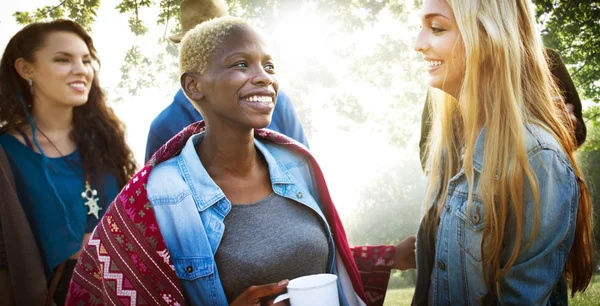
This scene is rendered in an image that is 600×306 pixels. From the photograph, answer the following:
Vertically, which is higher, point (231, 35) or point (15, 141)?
point (231, 35)

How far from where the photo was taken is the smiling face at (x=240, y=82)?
2.12 m

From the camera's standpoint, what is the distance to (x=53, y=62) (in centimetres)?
314

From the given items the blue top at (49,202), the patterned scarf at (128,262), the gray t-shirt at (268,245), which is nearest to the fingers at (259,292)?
the gray t-shirt at (268,245)

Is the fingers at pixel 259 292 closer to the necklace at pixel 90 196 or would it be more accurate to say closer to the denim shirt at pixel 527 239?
the denim shirt at pixel 527 239

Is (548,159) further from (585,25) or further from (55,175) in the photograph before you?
(585,25)

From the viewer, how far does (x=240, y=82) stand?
2115mm

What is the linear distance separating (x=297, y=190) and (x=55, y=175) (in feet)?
6.09

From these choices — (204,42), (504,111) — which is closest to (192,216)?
(204,42)

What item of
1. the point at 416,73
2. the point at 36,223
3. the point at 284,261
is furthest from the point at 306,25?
the point at 284,261

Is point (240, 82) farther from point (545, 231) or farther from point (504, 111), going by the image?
point (545, 231)

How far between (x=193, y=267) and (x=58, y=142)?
1.92 meters

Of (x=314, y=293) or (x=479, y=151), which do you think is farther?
(x=479, y=151)

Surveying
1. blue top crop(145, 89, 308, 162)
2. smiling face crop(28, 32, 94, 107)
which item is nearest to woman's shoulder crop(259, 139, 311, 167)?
blue top crop(145, 89, 308, 162)

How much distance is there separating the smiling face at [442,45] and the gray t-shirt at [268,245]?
973 mm
